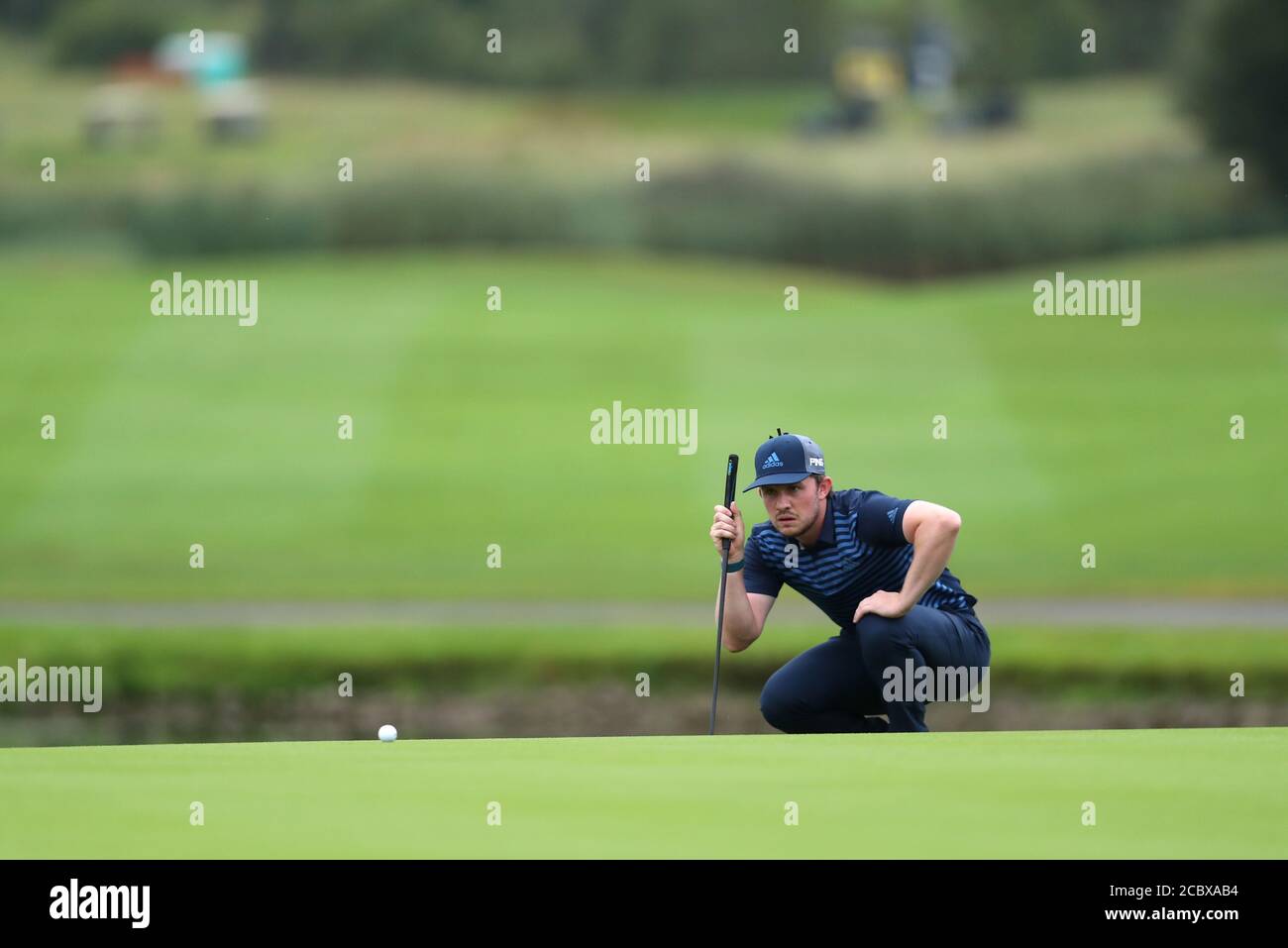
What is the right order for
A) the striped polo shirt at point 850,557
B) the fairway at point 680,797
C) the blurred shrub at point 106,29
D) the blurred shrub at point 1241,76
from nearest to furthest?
1. the fairway at point 680,797
2. the striped polo shirt at point 850,557
3. the blurred shrub at point 1241,76
4. the blurred shrub at point 106,29

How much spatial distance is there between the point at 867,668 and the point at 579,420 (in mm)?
24077

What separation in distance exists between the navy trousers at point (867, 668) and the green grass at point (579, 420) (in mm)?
14447

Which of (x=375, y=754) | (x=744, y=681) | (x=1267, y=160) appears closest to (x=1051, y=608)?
(x=744, y=681)

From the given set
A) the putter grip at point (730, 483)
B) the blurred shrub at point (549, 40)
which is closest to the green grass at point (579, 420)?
the blurred shrub at point (549, 40)

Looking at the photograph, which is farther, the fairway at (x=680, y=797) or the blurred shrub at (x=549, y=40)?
the blurred shrub at (x=549, y=40)

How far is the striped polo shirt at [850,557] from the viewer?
693 centimetres

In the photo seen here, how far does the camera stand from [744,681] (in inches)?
645

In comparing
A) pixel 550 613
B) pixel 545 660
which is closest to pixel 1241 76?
pixel 550 613

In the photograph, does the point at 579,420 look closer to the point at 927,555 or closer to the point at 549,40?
the point at 549,40

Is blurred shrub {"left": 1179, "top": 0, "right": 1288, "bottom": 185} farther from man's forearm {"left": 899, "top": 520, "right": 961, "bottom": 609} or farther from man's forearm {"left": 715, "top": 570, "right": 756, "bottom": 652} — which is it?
man's forearm {"left": 899, "top": 520, "right": 961, "bottom": 609}

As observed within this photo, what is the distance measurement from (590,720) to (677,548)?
9.17 m

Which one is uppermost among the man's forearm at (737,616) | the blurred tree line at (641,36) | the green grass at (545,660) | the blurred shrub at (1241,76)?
the blurred tree line at (641,36)

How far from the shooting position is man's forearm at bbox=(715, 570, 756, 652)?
7.11 metres

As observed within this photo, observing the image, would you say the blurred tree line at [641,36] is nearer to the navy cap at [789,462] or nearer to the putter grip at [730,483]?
the putter grip at [730,483]
